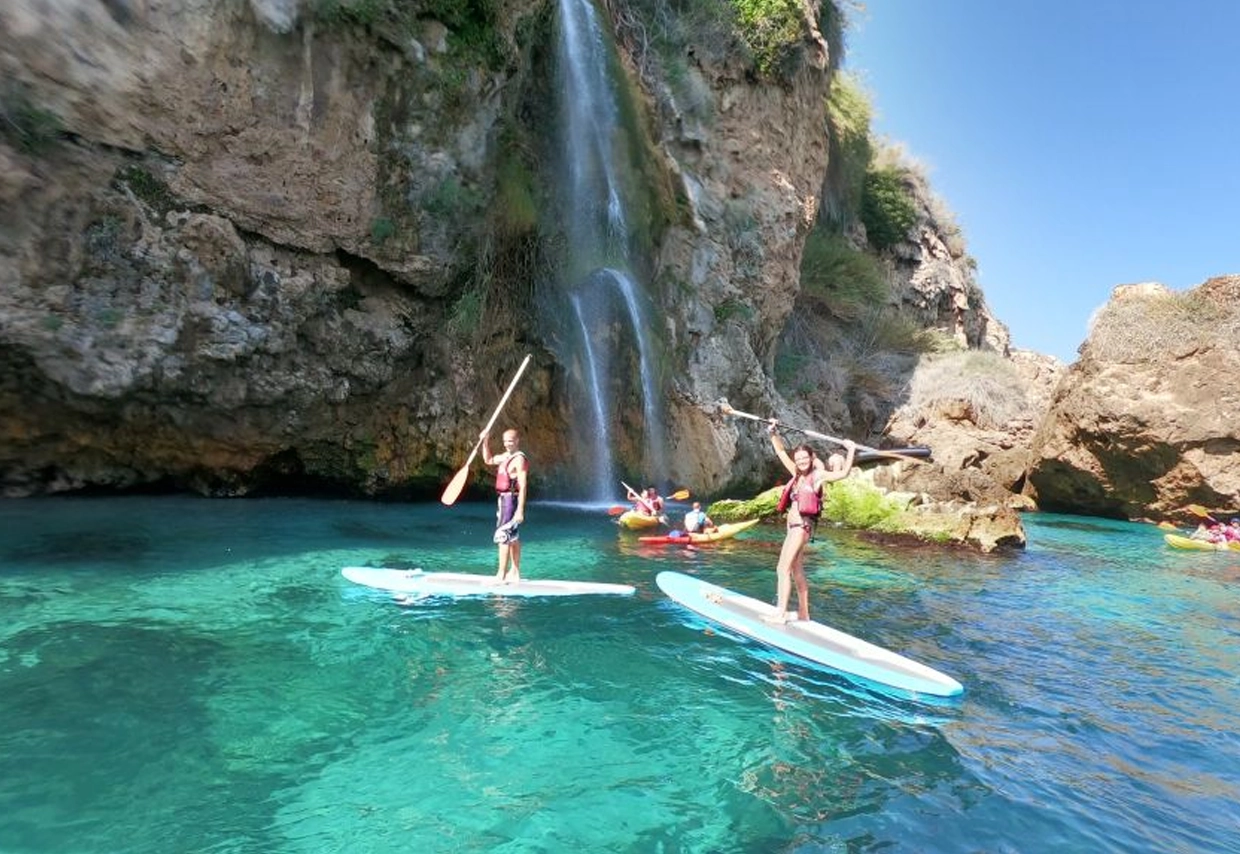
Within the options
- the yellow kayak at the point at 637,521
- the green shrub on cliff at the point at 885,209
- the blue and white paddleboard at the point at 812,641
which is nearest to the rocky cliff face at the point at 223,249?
the yellow kayak at the point at 637,521

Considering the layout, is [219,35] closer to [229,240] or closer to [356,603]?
[229,240]

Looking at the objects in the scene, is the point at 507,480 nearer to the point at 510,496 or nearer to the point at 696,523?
the point at 510,496

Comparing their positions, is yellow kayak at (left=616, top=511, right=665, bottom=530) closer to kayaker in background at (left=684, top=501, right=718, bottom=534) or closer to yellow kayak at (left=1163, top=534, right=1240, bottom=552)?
kayaker in background at (left=684, top=501, right=718, bottom=534)

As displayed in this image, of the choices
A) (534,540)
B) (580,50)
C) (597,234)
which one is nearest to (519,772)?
(534,540)

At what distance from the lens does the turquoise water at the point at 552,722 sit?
12.0 feet

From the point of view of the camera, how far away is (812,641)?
662 centimetres

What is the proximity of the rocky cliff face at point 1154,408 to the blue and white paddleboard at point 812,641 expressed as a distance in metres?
15.0

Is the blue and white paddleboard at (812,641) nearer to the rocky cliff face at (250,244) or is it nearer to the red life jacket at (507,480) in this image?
the red life jacket at (507,480)

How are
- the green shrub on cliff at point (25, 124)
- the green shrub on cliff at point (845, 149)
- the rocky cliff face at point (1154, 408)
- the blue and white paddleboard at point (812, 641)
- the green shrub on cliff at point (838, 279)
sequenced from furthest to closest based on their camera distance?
the green shrub on cliff at point (845, 149) → the green shrub on cliff at point (838, 279) → the rocky cliff face at point (1154, 408) → the green shrub on cliff at point (25, 124) → the blue and white paddleboard at point (812, 641)

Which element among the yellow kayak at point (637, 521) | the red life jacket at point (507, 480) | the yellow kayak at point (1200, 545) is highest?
the red life jacket at point (507, 480)

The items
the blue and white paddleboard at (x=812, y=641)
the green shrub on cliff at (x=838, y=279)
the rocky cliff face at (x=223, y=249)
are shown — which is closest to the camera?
the blue and white paddleboard at (x=812, y=641)

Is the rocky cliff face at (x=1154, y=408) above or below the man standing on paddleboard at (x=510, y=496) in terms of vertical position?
above

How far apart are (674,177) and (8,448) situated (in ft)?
43.5

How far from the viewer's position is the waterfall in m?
15.5
